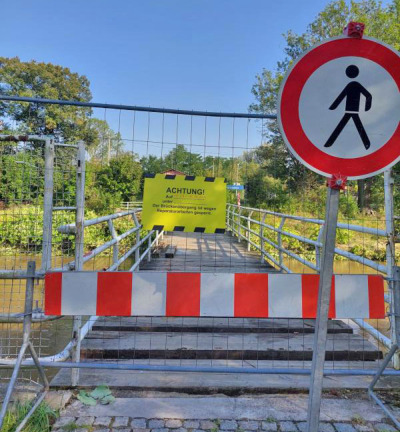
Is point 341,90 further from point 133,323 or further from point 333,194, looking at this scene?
point 133,323

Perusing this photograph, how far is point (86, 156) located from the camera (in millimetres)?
2562

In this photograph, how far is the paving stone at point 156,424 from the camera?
5.95 ft

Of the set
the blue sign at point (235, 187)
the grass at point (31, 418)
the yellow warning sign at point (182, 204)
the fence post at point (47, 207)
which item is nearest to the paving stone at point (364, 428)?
the yellow warning sign at point (182, 204)

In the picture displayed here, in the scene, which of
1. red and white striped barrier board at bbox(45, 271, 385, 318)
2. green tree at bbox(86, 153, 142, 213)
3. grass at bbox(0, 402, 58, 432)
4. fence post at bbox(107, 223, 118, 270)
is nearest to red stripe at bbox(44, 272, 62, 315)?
red and white striped barrier board at bbox(45, 271, 385, 318)

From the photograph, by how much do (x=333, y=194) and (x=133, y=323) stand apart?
8.39ft

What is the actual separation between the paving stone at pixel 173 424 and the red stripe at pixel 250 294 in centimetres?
68

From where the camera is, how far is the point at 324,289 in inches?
58.5

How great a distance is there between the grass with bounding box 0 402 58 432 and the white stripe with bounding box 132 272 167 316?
2.40 feet

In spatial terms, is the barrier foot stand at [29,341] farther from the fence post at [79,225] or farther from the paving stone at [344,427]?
the paving stone at [344,427]

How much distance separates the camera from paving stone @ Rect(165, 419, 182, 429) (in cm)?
182

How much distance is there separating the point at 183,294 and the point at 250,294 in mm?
421

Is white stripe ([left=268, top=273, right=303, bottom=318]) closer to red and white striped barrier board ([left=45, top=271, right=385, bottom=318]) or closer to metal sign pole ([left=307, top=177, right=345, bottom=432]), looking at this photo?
red and white striped barrier board ([left=45, top=271, right=385, bottom=318])

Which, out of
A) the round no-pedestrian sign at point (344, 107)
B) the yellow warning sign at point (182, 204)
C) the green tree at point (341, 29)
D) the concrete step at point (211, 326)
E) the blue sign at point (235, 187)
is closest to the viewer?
the round no-pedestrian sign at point (344, 107)


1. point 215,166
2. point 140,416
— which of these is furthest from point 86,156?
point 140,416
